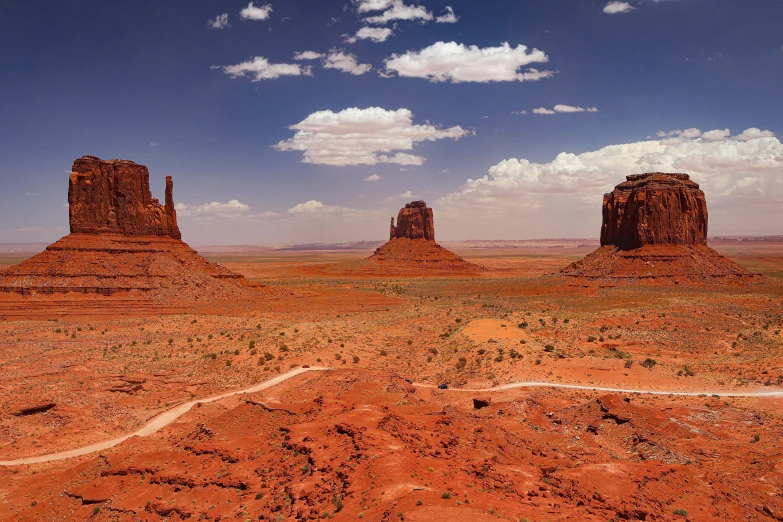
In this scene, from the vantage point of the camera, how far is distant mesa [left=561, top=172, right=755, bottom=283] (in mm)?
73438

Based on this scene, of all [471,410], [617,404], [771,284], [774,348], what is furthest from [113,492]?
[771,284]

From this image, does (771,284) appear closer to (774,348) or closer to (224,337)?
(774,348)

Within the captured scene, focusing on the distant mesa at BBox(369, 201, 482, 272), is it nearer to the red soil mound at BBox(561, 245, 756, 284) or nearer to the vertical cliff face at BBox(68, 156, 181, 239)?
the red soil mound at BBox(561, 245, 756, 284)

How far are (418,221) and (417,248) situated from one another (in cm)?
920

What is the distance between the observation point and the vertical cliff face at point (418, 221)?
143875 millimetres

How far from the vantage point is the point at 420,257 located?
135375 mm

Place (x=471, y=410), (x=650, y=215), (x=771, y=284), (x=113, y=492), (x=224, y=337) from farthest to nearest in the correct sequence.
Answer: (x=650, y=215)
(x=771, y=284)
(x=224, y=337)
(x=471, y=410)
(x=113, y=492)

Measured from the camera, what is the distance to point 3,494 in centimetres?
1567

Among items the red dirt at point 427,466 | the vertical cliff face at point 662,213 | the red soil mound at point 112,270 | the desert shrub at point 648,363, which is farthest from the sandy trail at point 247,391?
the vertical cliff face at point 662,213

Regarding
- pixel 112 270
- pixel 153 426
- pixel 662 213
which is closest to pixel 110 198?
pixel 112 270

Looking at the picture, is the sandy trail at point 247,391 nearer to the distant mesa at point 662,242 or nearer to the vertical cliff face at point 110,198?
the vertical cliff face at point 110,198

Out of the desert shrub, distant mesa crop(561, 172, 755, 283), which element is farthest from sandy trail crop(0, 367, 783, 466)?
distant mesa crop(561, 172, 755, 283)

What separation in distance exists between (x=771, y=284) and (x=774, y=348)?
2000 inches

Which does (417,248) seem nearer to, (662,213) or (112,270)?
(662,213)
